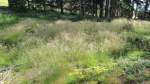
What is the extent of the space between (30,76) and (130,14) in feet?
137

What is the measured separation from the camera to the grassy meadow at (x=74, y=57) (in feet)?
26.1

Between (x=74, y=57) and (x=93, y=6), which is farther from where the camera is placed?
(x=93, y=6)

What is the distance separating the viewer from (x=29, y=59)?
9.43 meters

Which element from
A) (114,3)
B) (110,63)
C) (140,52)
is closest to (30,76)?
(110,63)

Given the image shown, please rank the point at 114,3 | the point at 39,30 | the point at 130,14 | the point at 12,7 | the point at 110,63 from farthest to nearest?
the point at 130,14 → the point at 114,3 → the point at 12,7 → the point at 39,30 → the point at 110,63

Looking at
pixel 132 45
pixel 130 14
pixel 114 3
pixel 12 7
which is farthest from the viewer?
pixel 130 14

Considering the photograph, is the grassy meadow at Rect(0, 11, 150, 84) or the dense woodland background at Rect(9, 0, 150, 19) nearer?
the grassy meadow at Rect(0, 11, 150, 84)

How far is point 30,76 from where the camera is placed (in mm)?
7973

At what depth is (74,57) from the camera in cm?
937

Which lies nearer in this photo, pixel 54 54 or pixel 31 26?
pixel 54 54

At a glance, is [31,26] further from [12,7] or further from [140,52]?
[12,7]

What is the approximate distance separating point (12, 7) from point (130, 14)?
2167cm

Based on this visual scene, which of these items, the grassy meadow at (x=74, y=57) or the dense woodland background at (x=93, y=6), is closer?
the grassy meadow at (x=74, y=57)

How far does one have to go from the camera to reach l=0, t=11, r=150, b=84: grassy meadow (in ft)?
26.1
